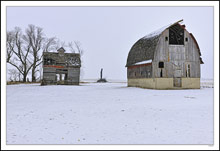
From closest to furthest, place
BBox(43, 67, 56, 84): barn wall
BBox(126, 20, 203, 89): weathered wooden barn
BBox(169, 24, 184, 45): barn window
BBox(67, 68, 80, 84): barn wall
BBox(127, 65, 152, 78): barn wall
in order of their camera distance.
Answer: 1. BBox(126, 20, 203, 89): weathered wooden barn
2. BBox(169, 24, 184, 45): barn window
3. BBox(127, 65, 152, 78): barn wall
4. BBox(43, 67, 56, 84): barn wall
5. BBox(67, 68, 80, 84): barn wall

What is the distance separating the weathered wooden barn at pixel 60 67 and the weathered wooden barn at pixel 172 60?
1461 centimetres

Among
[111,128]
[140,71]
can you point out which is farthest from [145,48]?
[111,128]

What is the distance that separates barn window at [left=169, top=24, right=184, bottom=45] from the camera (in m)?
23.5

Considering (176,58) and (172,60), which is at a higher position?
(176,58)

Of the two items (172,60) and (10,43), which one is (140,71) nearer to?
(172,60)

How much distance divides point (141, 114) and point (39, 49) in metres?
41.9

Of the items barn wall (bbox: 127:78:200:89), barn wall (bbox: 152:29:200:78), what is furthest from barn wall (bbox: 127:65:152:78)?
barn wall (bbox: 152:29:200:78)

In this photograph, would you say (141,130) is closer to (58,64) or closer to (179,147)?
(179,147)

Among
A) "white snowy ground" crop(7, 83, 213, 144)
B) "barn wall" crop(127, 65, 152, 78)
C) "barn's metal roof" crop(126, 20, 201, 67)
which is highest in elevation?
"barn's metal roof" crop(126, 20, 201, 67)

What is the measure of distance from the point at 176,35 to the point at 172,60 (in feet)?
11.0

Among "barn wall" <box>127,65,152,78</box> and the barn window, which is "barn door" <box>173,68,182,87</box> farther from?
the barn window

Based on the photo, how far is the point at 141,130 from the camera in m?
5.94

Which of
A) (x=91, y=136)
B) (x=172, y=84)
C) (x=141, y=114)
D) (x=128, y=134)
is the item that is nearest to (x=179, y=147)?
(x=128, y=134)

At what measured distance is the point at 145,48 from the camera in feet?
84.3
